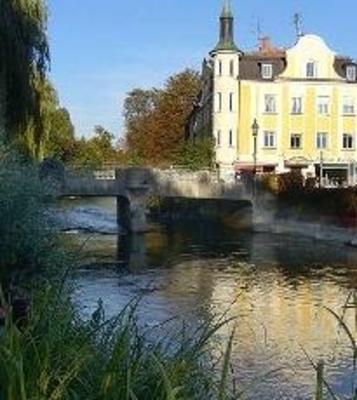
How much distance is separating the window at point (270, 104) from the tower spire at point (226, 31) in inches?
161

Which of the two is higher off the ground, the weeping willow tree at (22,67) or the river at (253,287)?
the weeping willow tree at (22,67)

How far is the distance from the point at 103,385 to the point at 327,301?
19.9 meters

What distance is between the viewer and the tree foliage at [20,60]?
69.7 feet

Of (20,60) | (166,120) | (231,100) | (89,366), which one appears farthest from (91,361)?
(166,120)

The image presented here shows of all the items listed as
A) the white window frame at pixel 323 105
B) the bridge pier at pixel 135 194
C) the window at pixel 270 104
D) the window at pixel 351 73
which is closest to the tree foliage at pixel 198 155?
the window at pixel 270 104

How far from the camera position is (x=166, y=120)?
81.6 m

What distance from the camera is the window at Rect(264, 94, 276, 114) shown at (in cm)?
6500

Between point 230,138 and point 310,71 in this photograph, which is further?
point 310,71

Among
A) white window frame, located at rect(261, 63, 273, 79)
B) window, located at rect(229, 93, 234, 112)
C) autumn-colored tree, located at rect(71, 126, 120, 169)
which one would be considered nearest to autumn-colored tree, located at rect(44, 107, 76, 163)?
autumn-colored tree, located at rect(71, 126, 120, 169)

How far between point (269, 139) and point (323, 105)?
15.0 feet

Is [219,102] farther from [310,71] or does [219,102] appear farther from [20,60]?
[20,60]

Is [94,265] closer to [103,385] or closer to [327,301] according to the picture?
[327,301]

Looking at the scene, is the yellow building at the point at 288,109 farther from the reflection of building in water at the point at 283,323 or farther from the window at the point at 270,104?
the reflection of building in water at the point at 283,323

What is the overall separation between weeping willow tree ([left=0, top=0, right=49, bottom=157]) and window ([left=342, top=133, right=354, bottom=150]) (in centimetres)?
4353
